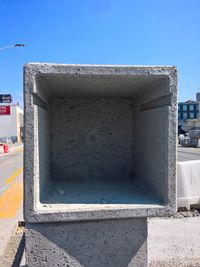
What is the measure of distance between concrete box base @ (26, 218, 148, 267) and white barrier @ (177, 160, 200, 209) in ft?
10.5

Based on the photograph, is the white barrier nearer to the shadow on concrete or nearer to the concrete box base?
the shadow on concrete

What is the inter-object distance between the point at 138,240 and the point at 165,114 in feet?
3.38

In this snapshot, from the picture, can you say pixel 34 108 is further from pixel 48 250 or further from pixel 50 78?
pixel 48 250

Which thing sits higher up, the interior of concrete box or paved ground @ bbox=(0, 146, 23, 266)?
the interior of concrete box

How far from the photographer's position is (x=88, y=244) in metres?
2.39

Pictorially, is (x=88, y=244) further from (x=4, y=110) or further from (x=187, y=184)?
(x=4, y=110)

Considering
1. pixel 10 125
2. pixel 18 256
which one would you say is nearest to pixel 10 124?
pixel 10 125

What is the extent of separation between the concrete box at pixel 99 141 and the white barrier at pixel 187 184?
7.49ft

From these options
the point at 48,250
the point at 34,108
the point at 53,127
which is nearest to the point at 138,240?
the point at 48,250

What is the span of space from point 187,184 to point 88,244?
3.57 meters

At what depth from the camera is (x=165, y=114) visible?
2.35m

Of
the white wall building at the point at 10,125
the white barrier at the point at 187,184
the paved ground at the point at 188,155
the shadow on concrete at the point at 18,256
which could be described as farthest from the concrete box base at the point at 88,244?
the white wall building at the point at 10,125

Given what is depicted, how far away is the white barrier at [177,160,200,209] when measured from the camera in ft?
18.0

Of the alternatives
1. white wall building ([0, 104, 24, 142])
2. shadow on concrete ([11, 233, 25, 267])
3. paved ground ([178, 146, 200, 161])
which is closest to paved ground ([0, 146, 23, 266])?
shadow on concrete ([11, 233, 25, 267])
